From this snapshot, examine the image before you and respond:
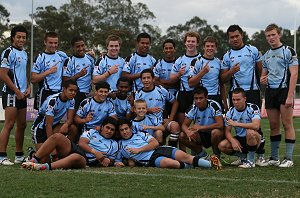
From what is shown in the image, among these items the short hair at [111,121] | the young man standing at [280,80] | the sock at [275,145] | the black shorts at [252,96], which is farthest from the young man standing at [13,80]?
the sock at [275,145]

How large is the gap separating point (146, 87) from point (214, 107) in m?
1.16

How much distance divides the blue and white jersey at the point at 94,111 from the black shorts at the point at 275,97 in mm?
2420

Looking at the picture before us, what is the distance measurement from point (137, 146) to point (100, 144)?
543 mm

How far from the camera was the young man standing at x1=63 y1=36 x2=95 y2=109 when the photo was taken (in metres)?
8.84

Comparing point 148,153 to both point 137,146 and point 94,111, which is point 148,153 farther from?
point 94,111

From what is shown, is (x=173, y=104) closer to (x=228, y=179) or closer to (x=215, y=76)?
(x=215, y=76)

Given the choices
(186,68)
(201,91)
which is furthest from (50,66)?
(201,91)

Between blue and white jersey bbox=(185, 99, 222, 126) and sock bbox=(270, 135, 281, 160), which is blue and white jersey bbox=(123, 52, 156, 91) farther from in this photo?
sock bbox=(270, 135, 281, 160)

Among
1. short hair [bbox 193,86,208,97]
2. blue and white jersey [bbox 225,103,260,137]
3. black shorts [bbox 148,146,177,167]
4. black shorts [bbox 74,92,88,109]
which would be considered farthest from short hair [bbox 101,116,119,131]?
blue and white jersey [bbox 225,103,260,137]

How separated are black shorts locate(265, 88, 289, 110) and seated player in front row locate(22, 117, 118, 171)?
7.81 feet

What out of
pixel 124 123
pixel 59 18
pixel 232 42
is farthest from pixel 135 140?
pixel 59 18

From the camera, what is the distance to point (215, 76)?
336 inches

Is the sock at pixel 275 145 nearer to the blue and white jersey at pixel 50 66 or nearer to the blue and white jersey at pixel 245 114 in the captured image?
the blue and white jersey at pixel 245 114

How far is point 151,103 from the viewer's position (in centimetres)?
859
